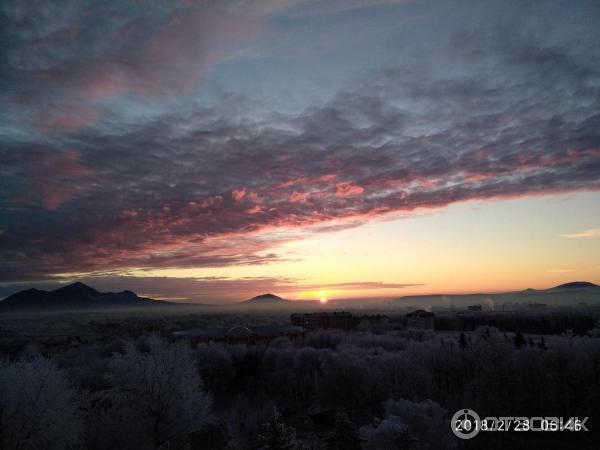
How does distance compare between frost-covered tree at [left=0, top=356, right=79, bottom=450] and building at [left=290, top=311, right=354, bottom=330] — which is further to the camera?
building at [left=290, top=311, right=354, bottom=330]

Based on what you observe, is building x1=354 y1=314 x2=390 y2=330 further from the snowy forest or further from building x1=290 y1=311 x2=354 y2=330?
the snowy forest

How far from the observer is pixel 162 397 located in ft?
82.5

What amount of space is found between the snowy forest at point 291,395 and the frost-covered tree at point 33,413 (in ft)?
0.13

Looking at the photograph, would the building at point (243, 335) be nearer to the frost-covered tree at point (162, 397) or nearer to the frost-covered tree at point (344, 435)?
the frost-covered tree at point (162, 397)

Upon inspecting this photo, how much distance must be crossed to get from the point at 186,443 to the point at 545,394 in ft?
116

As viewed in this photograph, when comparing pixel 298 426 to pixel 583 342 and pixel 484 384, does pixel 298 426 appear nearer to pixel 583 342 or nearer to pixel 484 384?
pixel 484 384

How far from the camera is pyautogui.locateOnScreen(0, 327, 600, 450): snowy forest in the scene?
18781 millimetres

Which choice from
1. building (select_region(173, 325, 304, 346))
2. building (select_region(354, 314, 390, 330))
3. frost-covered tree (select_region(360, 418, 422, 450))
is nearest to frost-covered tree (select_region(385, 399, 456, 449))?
frost-covered tree (select_region(360, 418, 422, 450))

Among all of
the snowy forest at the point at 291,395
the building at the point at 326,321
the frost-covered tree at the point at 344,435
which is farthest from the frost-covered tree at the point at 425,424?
the building at the point at 326,321

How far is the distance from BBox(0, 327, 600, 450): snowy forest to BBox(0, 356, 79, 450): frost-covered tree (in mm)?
38

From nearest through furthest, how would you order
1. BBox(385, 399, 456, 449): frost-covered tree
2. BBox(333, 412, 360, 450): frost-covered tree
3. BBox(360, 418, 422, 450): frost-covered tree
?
BBox(360, 418, 422, 450): frost-covered tree, BBox(385, 399, 456, 449): frost-covered tree, BBox(333, 412, 360, 450): frost-covered tree

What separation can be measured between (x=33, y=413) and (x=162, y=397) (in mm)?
9217

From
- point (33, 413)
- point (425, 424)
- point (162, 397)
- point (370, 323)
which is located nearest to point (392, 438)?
point (425, 424)

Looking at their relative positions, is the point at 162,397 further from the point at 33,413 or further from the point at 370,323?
the point at 370,323
